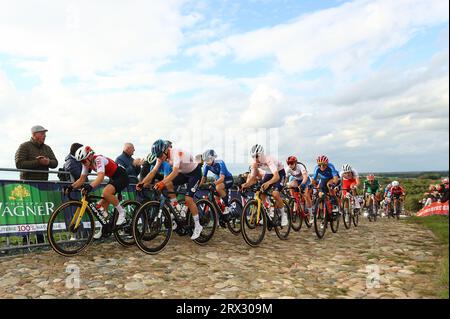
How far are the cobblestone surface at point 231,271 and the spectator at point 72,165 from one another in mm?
1822

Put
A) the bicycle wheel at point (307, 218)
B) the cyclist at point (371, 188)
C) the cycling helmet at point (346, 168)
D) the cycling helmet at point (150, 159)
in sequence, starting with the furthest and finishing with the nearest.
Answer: the cyclist at point (371, 188) < the cycling helmet at point (346, 168) < the bicycle wheel at point (307, 218) < the cycling helmet at point (150, 159)

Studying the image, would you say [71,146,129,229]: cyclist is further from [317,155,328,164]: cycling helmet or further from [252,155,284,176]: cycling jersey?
[317,155,328,164]: cycling helmet

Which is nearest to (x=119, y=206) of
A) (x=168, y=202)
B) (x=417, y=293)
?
(x=168, y=202)

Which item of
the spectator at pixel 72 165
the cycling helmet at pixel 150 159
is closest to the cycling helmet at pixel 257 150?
the cycling helmet at pixel 150 159

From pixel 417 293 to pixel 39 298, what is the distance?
564cm

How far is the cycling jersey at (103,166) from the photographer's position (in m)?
8.09

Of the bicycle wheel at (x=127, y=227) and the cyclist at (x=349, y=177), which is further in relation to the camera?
the cyclist at (x=349, y=177)

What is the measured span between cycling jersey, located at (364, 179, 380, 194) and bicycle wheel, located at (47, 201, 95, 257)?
1454cm

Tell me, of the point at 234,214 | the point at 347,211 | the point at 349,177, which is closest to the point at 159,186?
the point at 234,214

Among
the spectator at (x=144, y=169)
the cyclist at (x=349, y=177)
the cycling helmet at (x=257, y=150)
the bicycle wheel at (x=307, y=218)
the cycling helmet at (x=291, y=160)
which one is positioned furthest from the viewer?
the cyclist at (x=349, y=177)

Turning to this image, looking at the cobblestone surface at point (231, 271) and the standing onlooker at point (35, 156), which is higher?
the standing onlooker at point (35, 156)

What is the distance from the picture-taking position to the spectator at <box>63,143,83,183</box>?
960 cm

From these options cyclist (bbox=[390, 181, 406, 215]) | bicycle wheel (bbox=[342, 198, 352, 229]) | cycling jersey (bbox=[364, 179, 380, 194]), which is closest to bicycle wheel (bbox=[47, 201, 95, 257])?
bicycle wheel (bbox=[342, 198, 352, 229])

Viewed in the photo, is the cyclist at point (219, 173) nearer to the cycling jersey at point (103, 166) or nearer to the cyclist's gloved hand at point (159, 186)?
the cyclist's gloved hand at point (159, 186)
